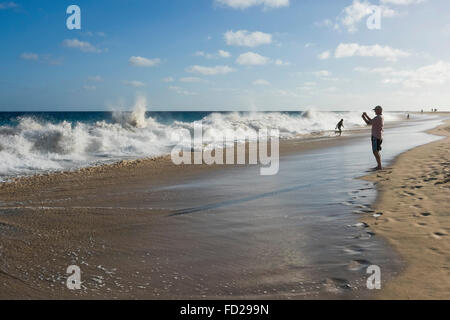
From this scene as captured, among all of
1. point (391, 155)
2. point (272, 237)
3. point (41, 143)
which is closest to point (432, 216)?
point (272, 237)

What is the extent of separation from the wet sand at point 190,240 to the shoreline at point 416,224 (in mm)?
232

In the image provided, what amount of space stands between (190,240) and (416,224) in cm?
352

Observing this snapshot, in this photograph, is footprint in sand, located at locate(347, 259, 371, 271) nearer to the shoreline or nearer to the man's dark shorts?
the shoreline

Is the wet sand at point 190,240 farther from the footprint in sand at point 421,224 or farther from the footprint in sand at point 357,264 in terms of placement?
the footprint in sand at point 421,224

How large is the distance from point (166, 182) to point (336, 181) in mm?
4665

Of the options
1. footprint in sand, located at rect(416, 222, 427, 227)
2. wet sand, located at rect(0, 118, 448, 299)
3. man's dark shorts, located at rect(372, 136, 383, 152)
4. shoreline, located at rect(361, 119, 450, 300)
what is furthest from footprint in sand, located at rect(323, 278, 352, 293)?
man's dark shorts, located at rect(372, 136, 383, 152)

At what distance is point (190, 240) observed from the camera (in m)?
5.12

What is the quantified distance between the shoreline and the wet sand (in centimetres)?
23

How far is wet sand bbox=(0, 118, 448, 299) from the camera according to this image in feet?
12.2

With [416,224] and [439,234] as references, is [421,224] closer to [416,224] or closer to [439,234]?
[416,224]

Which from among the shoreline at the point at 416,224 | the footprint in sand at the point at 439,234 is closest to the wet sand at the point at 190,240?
the shoreline at the point at 416,224

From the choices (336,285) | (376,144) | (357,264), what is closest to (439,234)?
(357,264)

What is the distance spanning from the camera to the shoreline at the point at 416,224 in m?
3.58

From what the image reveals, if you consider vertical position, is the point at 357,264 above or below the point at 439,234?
below
